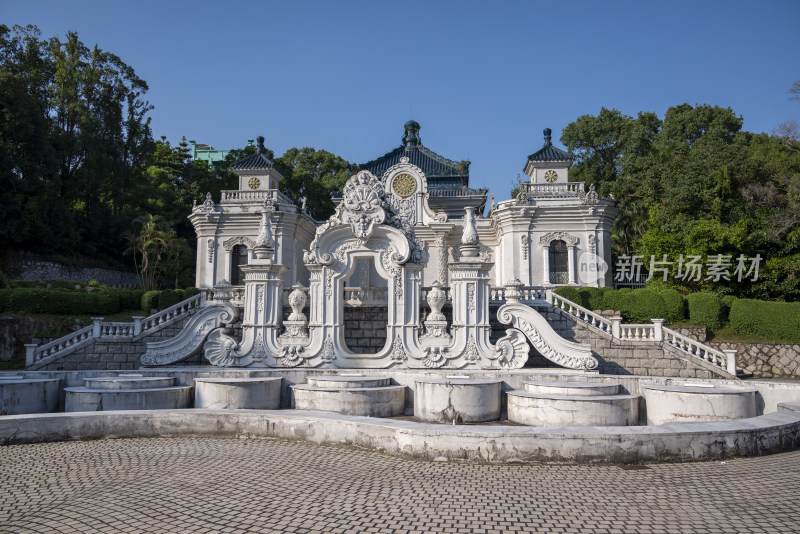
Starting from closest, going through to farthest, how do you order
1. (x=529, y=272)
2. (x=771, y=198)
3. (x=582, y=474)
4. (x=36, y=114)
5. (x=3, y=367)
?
(x=582, y=474)
(x=3, y=367)
(x=771, y=198)
(x=529, y=272)
(x=36, y=114)

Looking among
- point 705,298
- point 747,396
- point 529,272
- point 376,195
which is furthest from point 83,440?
point 529,272

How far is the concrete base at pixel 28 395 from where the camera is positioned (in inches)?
444

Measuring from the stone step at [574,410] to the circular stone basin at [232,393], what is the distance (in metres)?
5.81

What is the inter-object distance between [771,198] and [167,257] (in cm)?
3600

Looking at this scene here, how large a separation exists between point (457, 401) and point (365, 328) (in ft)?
25.0

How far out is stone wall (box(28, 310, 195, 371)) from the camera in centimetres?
1842

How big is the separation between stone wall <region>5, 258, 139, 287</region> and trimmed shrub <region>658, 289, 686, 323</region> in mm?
36091

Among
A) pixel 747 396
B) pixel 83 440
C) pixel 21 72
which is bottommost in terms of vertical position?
pixel 83 440

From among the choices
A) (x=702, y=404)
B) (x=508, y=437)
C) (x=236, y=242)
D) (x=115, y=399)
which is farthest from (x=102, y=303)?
(x=702, y=404)

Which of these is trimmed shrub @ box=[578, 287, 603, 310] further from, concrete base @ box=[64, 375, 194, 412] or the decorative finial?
the decorative finial

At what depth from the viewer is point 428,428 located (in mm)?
8023

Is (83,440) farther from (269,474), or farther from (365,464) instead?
(365,464)

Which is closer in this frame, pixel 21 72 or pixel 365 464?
pixel 365 464

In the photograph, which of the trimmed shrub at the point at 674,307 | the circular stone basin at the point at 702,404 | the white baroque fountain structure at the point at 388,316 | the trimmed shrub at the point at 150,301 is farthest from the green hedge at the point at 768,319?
the trimmed shrub at the point at 150,301
